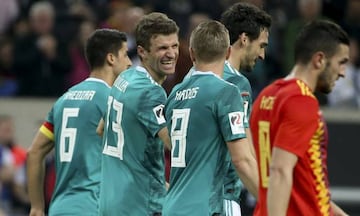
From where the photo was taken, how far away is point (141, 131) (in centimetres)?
930

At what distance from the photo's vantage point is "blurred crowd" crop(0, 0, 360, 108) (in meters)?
17.5

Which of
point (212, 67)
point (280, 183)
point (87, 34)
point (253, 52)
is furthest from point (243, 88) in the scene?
point (87, 34)

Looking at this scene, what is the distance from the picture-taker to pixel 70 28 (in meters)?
18.4

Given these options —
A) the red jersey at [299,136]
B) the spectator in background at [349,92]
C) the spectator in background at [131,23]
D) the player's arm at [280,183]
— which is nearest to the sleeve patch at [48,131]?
the red jersey at [299,136]

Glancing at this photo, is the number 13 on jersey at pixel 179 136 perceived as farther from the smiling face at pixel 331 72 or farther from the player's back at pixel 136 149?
the smiling face at pixel 331 72

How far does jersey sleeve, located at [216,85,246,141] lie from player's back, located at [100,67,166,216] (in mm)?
753

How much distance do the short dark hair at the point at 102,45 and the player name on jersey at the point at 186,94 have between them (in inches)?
70.2

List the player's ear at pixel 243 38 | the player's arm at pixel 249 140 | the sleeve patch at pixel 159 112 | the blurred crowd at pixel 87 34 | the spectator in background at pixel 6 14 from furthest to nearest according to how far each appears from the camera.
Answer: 1. the spectator in background at pixel 6 14
2. the blurred crowd at pixel 87 34
3. the player's ear at pixel 243 38
4. the sleeve patch at pixel 159 112
5. the player's arm at pixel 249 140

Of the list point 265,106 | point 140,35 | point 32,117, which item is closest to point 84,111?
point 140,35

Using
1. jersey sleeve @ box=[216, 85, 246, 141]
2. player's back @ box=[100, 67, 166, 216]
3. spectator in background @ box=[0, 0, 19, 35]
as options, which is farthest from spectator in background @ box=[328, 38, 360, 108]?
jersey sleeve @ box=[216, 85, 246, 141]

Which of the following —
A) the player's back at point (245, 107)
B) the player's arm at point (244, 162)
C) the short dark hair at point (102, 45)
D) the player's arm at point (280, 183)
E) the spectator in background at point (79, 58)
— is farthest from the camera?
the spectator in background at point (79, 58)

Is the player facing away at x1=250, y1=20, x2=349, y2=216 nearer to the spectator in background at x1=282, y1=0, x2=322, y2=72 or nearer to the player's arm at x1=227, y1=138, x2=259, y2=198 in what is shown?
the player's arm at x1=227, y1=138, x2=259, y2=198

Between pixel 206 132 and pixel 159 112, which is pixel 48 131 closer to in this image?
pixel 159 112

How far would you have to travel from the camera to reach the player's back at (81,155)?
10266mm
